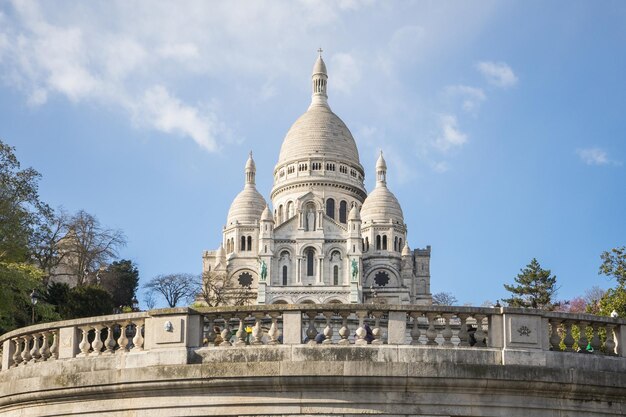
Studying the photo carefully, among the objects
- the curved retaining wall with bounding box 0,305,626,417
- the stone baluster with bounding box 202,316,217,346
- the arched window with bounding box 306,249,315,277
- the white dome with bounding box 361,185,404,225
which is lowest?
the curved retaining wall with bounding box 0,305,626,417

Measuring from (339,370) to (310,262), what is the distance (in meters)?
124

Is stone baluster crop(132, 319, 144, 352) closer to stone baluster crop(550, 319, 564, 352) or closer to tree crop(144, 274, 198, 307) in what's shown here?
stone baluster crop(550, 319, 564, 352)

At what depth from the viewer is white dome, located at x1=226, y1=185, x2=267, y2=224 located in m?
145

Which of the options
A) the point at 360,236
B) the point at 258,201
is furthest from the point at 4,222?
the point at 258,201

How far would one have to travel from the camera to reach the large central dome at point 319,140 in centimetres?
15100

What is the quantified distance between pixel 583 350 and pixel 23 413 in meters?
6.81

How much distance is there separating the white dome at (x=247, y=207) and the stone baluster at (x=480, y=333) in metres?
132

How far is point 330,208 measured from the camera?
14788 centimetres

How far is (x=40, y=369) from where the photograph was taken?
1349 cm

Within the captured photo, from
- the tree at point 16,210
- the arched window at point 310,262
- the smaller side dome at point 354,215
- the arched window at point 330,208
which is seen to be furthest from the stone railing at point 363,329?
the arched window at point 330,208

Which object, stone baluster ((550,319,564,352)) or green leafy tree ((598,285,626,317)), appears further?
green leafy tree ((598,285,626,317))

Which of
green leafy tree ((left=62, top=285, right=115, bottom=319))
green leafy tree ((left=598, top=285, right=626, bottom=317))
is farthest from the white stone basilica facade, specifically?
green leafy tree ((left=598, top=285, right=626, bottom=317))


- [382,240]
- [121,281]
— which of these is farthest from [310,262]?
[121,281]

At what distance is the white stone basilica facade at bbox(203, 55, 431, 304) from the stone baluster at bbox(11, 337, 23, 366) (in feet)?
359
